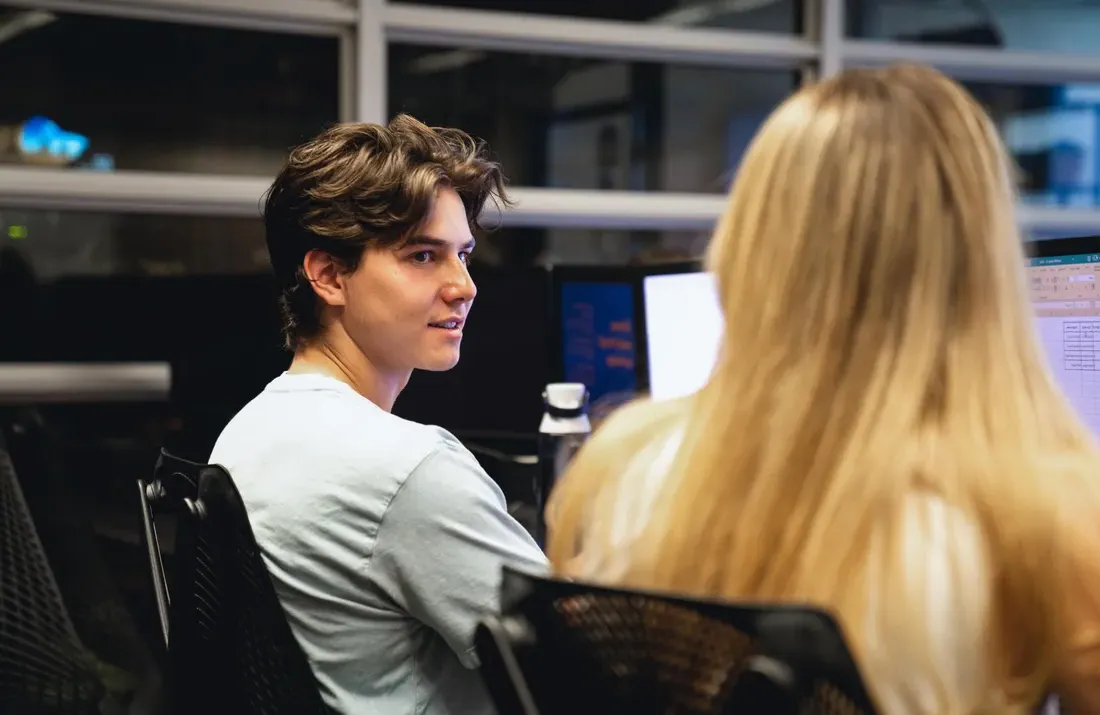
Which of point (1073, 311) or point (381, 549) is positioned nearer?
point (381, 549)

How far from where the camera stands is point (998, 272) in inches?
34.1

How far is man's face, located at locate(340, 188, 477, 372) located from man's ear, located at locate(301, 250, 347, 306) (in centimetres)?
1

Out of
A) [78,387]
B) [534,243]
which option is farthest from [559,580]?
[534,243]

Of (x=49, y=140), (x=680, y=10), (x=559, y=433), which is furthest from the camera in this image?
(x=680, y=10)

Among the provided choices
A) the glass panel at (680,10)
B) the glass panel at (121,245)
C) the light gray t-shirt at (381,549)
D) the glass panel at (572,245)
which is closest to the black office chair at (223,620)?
the light gray t-shirt at (381,549)

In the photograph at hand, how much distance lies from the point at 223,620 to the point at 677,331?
1.12 meters

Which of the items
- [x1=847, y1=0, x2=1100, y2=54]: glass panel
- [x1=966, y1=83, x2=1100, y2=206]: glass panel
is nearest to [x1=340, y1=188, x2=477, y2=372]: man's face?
[x1=847, y1=0, x2=1100, y2=54]: glass panel

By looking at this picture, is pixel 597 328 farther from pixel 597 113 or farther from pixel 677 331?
pixel 597 113

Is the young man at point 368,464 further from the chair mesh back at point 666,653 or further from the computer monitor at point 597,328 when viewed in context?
the computer monitor at point 597,328

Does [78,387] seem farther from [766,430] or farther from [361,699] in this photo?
[766,430]

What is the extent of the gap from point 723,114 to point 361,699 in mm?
3359

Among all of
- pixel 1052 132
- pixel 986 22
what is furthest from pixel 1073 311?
pixel 1052 132

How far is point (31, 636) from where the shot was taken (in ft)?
5.98

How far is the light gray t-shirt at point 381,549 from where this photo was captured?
1.21m
